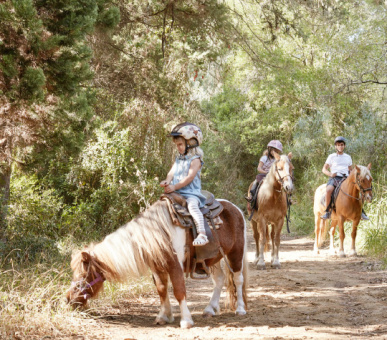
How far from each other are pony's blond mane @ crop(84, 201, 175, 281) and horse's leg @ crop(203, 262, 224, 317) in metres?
0.99

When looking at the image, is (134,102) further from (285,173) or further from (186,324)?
(186,324)

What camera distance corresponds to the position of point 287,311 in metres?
5.77

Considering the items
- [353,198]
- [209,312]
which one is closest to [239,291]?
[209,312]

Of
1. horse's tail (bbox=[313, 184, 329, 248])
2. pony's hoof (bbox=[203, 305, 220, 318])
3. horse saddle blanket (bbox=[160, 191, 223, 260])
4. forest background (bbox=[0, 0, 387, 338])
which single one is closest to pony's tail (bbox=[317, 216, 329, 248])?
horse's tail (bbox=[313, 184, 329, 248])

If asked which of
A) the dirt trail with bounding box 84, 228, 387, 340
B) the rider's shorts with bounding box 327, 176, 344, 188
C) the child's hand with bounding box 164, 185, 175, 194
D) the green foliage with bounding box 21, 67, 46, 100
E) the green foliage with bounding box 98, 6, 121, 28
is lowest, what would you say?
the dirt trail with bounding box 84, 228, 387, 340

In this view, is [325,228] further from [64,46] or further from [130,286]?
[64,46]

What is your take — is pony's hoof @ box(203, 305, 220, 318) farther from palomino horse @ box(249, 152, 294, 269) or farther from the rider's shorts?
→ the rider's shorts

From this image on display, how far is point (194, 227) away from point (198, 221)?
0.13 meters

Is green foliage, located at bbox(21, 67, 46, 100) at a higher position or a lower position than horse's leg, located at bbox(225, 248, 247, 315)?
higher

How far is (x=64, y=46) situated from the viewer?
6230 millimetres

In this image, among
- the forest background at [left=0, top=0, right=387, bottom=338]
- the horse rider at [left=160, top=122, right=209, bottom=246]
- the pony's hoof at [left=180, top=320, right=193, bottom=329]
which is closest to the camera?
the pony's hoof at [left=180, top=320, right=193, bottom=329]

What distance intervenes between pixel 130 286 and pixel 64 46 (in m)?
3.47

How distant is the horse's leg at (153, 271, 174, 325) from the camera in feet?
16.5

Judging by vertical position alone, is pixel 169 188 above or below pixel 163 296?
above
